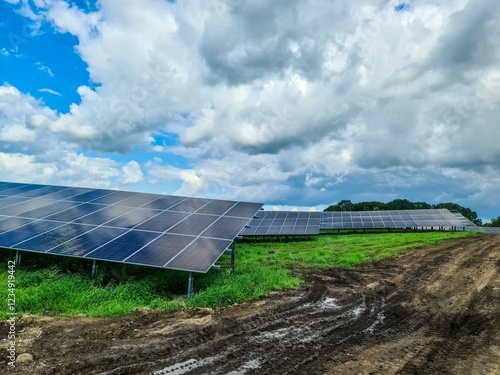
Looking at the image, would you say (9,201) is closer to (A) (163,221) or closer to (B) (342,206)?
(A) (163,221)

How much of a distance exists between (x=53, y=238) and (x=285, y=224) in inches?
970

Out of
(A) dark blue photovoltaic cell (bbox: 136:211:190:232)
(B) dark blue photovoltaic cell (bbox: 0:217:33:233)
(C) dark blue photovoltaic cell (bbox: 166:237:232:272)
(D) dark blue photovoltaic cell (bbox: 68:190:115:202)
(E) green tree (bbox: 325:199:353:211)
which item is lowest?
(C) dark blue photovoltaic cell (bbox: 166:237:232:272)

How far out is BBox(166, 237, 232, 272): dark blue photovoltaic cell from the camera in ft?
39.0

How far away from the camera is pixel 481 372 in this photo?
7188 mm

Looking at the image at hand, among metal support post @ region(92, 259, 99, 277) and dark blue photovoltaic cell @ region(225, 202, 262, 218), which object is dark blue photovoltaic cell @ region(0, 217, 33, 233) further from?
dark blue photovoltaic cell @ region(225, 202, 262, 218)

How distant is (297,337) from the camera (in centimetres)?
880

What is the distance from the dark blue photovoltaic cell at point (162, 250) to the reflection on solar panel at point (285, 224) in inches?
697

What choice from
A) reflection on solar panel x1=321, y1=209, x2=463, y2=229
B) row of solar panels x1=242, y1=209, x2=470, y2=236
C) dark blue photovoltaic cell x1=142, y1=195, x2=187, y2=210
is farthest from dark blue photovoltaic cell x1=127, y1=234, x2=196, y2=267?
reflection on solar panel x1=321, y1=209, x2=463, y2=229

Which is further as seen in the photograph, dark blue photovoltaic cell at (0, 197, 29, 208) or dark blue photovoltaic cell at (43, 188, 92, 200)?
dark blue photovoltaic cell at (43, 188, 92, 200)

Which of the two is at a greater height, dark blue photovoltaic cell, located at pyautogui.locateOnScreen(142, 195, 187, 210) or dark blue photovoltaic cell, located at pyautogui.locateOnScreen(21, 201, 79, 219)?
dark blue photovoltaic cell, located at pyautogui.locateOnScreen(142, 195, 187, 210)

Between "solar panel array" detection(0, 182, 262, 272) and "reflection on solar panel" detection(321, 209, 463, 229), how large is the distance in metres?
24.0

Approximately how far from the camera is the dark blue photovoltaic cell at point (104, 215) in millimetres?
16625

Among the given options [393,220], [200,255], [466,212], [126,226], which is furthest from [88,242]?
[466,212]

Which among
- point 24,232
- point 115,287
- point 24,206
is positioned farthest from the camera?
point 24,206
